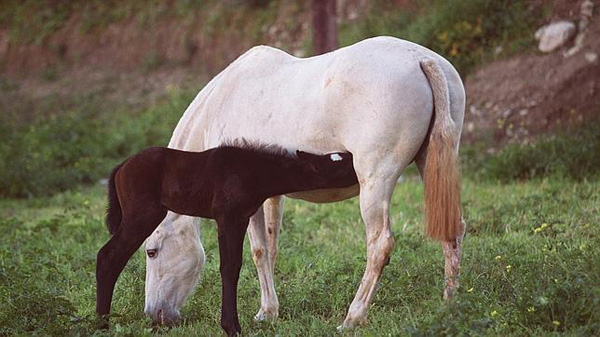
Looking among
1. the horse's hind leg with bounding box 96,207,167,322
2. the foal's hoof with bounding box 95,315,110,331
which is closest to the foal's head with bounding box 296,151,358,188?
the horse's hind leg with bounding box 96,207,167,322

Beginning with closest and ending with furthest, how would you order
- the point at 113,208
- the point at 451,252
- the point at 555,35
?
the point at 451,252 → the point at 113,208 → the point at 555,35

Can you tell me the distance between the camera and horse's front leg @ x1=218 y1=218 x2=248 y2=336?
5.29m

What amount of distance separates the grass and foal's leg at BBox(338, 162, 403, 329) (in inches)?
5.3

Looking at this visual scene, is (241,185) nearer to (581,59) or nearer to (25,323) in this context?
(25,323)

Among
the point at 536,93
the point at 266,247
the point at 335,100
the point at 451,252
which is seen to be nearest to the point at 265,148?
the point at 335,100

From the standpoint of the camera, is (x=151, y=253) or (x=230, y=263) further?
(x=151, y=253)

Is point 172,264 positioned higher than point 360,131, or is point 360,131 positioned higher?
point 360,131

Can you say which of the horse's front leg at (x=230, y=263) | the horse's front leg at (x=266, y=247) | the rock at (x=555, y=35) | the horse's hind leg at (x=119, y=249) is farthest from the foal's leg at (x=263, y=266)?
the rock at (x=555, y=35)

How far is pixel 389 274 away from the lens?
6160 millimetres

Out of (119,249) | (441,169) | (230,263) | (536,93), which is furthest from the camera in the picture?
(536,93)

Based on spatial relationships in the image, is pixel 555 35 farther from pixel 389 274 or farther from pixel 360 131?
pixel 360 131

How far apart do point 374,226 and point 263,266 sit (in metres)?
1.08

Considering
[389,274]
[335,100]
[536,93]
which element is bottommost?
[536,93]

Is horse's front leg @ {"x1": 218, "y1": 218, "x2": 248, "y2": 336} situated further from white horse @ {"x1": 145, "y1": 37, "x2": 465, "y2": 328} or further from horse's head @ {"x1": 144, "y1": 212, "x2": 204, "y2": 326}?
horse's head @ {"x1": 144, "y1": 212, "x2": 204, "y2": 326}
